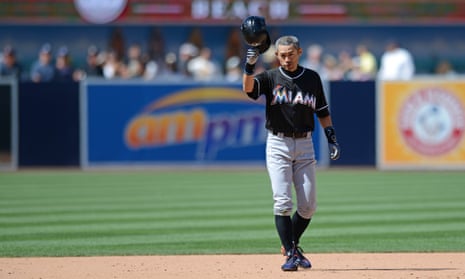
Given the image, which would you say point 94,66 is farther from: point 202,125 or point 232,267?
point 232,267

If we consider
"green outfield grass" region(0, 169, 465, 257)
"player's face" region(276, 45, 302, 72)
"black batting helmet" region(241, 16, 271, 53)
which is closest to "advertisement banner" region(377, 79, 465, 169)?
"green outfield grass" region(0, 169, 465, 257)

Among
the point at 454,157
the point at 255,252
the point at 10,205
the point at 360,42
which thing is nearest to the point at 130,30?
the point at 360,42

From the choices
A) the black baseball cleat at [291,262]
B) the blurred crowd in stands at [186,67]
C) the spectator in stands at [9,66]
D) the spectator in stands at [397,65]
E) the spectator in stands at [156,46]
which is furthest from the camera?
the spectator in stands at [156,46]

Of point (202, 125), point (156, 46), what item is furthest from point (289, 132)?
point (156, 46)

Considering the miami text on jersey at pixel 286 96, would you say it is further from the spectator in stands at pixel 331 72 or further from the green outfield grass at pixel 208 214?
the spectator in stands at pixel 331 72

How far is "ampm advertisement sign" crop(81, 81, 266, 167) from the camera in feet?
62.2

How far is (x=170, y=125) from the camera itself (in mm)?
19094

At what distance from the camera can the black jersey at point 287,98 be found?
26.3ft

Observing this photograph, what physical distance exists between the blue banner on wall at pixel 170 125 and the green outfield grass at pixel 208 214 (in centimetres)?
109

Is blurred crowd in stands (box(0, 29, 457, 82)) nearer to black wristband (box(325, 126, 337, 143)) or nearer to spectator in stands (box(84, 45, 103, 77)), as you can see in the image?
spectator in stands (box(84, 45, 103, 77))

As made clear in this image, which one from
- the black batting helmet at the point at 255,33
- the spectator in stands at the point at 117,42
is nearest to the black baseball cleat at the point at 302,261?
the black batting helmet at the point at 255,33

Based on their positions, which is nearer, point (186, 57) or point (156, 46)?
point (186, 57)

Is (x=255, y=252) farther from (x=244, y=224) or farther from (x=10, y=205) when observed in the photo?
(x=10, y=205)

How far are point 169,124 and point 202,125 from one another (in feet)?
1.89
